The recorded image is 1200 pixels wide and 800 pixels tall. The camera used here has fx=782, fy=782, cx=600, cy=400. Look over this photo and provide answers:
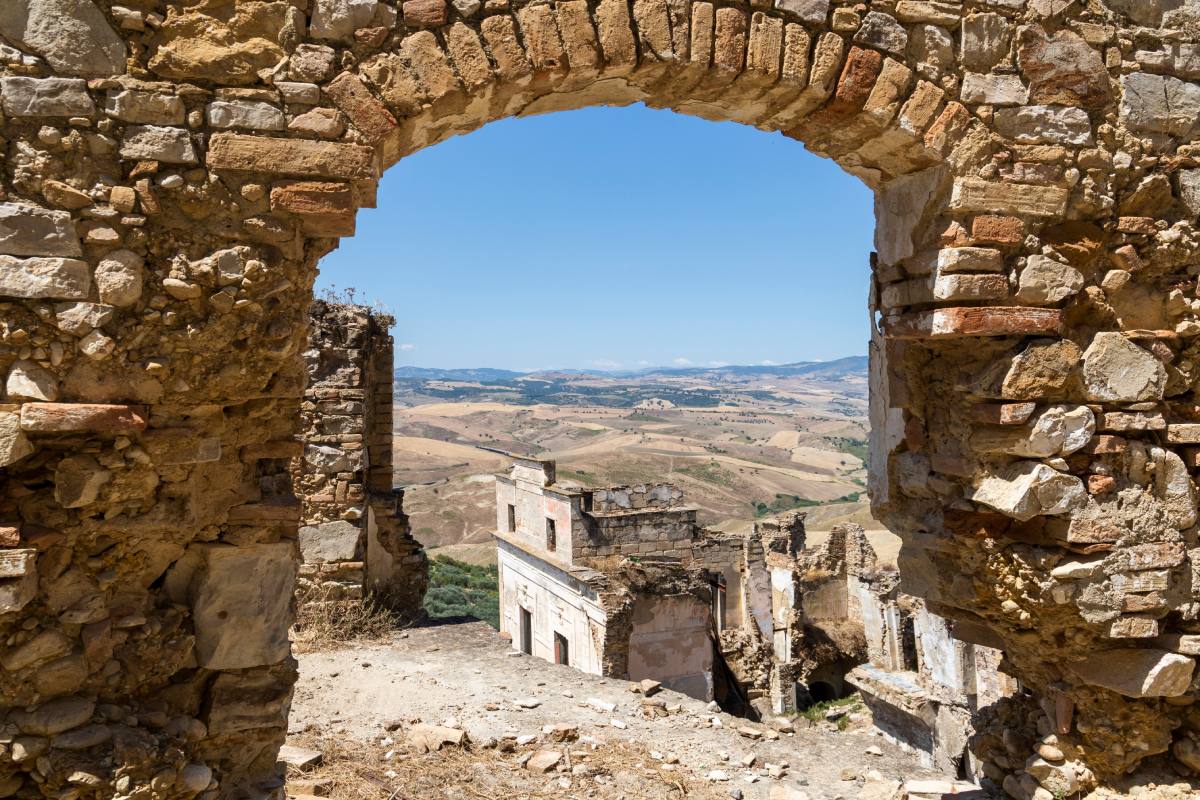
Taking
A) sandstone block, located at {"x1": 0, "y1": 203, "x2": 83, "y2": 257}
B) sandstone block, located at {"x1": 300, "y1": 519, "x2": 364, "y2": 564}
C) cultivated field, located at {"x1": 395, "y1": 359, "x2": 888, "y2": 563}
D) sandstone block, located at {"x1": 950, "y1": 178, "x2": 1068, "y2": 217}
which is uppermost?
sandstone block, located at {"x1": 950, "y1": 178, "x2": 1068, "y2": 217}

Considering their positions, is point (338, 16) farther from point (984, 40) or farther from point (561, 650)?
point (561, 650)

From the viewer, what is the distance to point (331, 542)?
25.9 feet

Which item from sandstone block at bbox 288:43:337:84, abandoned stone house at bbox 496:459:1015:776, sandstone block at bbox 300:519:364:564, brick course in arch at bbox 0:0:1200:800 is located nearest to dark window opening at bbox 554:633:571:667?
abandoned stone house at bbox 496:459:1015:776

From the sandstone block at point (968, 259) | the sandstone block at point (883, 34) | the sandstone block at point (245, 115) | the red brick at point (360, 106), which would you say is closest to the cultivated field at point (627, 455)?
the sandstone block at point (968, 259)

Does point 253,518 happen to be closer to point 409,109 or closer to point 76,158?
point 76,158

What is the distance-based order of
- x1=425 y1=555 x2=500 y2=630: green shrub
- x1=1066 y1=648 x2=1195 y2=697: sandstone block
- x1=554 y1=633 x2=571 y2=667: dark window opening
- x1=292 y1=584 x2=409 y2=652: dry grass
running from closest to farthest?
1. x1=1066 y1=648 x2=1195 y2=697: sandstone block
2. x1=292 y1=584 x2=409 y2=652: dry grass
3. x1=554 y1=633 x2=571 y2=667: dark window opening
4. x1=425 y1=555 x2=500 y2=630: green shrub

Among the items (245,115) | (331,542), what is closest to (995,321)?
(245,115)

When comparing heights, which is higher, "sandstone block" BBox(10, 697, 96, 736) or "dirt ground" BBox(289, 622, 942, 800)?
"sandstone block" BBox(10, 697, 96, 736)

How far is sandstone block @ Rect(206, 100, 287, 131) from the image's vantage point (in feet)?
9.04

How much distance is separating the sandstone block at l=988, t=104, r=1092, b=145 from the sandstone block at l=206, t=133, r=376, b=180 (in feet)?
9.02

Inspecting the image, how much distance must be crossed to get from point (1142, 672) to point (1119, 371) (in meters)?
1.37

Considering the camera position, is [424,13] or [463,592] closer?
[424,13]

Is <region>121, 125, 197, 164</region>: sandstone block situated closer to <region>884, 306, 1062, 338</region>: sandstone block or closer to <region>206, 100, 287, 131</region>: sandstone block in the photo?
<region>206, 100, 287, 131</region>: sandstone block

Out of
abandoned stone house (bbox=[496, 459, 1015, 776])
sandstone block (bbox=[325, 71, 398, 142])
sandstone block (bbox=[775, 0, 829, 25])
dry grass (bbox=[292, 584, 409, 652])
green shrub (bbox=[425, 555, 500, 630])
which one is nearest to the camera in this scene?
sandstone block (bbox=[325, 71, 398, 142])
